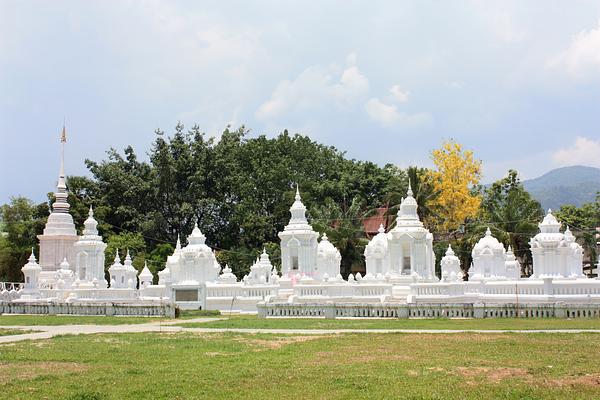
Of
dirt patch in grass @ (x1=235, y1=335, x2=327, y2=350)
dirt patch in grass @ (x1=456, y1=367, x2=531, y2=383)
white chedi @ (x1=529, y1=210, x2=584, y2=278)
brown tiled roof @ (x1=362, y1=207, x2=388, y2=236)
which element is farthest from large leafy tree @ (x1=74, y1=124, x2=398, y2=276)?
dirt patch in grass @ (x1=456, y1=367, x2=531, y2=383)

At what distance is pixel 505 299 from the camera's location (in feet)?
122

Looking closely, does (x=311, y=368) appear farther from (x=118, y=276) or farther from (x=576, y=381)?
(x=118, y=276)

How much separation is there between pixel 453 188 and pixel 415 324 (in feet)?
123

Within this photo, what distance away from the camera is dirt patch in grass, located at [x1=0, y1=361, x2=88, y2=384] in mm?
16031

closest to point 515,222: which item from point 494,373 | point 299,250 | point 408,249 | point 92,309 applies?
point 408,249

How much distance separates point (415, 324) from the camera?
2978cm

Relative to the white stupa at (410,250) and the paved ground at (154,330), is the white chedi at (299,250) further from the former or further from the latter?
the paved ground at (154,330)

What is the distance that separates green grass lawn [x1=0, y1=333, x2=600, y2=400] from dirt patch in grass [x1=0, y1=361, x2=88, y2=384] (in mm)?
23

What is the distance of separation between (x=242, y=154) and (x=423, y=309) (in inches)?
1920

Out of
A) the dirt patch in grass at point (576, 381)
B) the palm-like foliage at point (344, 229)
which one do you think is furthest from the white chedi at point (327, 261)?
the dirt patch in grass at point (576, 381)

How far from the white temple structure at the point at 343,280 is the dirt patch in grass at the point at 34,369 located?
18871mm

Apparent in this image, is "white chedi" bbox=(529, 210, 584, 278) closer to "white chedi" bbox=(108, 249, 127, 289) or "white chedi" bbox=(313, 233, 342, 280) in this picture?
"white chedi" bbox=(313, 233, 342, 280)

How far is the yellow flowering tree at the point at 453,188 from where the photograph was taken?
214 feet

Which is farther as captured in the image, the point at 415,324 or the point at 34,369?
the point at 415,324
